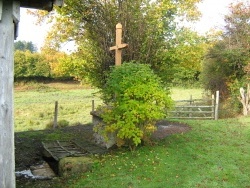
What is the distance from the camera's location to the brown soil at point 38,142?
6670mm

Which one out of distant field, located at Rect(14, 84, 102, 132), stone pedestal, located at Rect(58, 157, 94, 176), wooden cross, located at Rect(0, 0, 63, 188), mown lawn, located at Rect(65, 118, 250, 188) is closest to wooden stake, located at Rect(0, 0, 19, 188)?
wooden cross, located at Rect(0, 0, 63, 188)

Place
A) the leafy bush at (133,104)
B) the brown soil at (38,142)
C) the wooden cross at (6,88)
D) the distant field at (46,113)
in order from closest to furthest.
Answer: the wooden cross at (6,88)
the brown soil at (38,142)
the leafy bush at (133,104)
the distant field at (46,113)

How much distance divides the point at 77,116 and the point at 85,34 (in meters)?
6.53

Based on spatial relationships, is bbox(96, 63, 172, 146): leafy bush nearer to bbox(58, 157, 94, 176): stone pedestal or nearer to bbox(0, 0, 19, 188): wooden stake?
bbox(58, 157, 94, 176): stone pedestal

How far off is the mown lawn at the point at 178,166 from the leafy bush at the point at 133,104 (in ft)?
2.08

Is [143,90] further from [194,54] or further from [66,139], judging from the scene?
[194,54]

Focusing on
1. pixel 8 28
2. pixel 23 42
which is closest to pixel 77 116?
pixel 8 28

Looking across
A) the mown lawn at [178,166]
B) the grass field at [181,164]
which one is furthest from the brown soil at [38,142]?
the mown lawn at [178,166]

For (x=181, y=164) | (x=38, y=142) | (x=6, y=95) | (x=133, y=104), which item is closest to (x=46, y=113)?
(x=38, y=142)

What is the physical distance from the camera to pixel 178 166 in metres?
7.18

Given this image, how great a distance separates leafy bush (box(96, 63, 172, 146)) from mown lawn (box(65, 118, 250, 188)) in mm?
633

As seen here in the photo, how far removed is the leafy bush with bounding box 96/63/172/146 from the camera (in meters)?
7.74

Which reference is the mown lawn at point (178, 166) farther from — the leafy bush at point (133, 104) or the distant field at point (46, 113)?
the distant field at point (46, 113)

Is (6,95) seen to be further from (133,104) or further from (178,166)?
(178,166)
